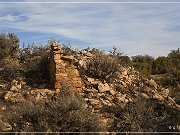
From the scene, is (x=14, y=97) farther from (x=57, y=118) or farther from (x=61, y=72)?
(x=57, y=118)

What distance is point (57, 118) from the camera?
1070cm

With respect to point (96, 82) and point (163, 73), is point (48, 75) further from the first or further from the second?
point (163, 73)

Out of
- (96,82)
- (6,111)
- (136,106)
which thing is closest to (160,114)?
(136,106)

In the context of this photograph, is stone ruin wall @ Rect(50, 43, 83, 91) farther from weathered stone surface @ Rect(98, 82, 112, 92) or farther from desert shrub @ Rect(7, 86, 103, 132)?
desert shrub @ Rect(7, 86, 103, 132)

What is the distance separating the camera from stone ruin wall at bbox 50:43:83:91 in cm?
1332

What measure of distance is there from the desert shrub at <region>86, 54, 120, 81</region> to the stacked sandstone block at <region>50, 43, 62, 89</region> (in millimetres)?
1059

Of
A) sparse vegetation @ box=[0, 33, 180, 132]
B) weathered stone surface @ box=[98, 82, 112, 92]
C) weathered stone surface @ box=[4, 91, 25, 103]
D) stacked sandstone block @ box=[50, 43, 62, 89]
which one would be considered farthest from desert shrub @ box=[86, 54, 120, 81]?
weathered stone surface @ box=[4, 91, 25, 103]

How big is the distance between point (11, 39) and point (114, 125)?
8861mm

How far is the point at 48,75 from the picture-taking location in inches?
571

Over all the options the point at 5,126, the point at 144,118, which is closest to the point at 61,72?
the point at 5,126

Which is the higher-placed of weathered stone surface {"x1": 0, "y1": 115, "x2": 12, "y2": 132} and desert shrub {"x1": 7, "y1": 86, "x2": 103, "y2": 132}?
desert shrub {"x1": 7, "y1": 86, "x2": 103, "y2": 132}

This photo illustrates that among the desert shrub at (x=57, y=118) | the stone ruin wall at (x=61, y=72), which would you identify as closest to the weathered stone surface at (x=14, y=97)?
the stone ruin wall at (x=61, y=72)

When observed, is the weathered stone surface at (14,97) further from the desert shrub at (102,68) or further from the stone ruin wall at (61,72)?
the desert shrub at (102,68)

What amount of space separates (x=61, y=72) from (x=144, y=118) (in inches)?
128
